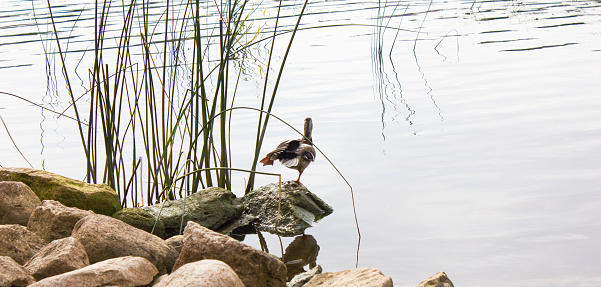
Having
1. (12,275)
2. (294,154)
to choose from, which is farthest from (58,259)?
(294,154)

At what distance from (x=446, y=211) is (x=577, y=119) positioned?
8.59 feet

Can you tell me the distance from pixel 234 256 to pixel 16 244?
3.68ft

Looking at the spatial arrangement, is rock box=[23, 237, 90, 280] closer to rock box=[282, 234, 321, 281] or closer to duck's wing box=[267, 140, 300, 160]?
rock box=[282, 234, 321, 281]

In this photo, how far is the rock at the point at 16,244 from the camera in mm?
3418

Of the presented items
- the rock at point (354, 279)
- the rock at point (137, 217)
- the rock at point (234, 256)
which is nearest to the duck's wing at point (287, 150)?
the rock at point (137, 217)

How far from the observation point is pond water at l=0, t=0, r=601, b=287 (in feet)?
14.2

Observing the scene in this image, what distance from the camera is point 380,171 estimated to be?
19.5 feet

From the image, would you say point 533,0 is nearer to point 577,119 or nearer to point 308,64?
point 308,64

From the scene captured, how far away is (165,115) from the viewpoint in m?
8.51

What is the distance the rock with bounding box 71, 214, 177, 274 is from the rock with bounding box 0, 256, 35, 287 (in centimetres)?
51

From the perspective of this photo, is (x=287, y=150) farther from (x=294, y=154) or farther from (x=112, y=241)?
(x=112, y=241)

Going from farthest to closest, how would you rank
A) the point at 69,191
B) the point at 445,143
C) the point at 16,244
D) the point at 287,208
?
1. the point at 445,143
2. the point at 287,208
3. the point at 69,191
4. the point at 16,244

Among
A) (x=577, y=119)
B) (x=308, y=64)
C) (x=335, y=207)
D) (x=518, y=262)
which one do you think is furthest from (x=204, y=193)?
(x=308, y=64)

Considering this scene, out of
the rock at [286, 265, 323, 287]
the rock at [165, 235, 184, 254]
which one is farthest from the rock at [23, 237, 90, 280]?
the rock at [286, 265, 323, 287]
